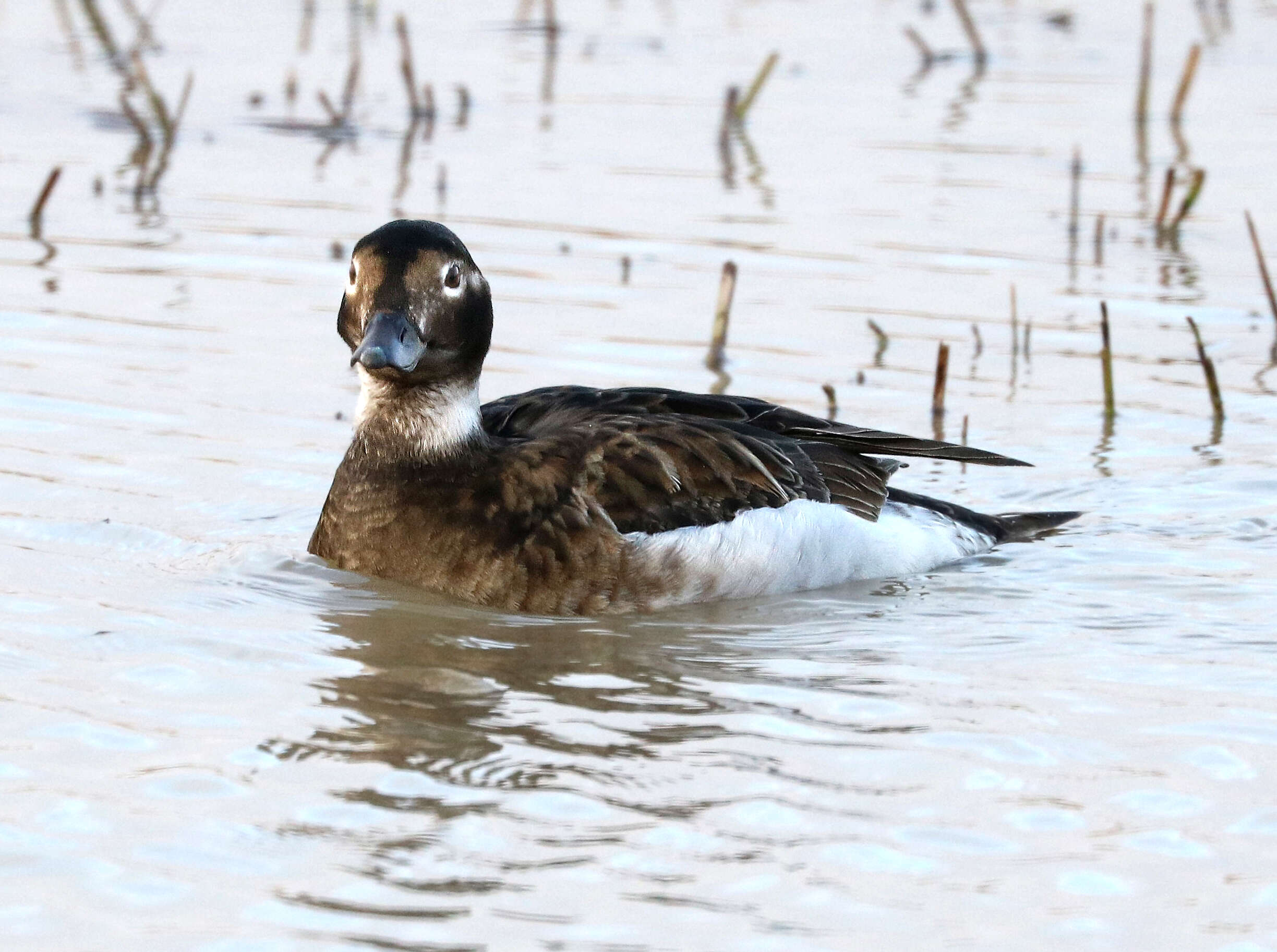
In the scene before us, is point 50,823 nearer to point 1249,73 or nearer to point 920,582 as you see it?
point 920,582

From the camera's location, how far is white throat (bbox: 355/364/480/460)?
7.48 metres

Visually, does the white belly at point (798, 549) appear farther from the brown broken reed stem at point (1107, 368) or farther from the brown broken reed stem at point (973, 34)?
the brown broken reed stem at point (973, 34)

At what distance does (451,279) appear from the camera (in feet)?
24.0

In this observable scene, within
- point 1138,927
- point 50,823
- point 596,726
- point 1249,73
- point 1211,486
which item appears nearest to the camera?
point 1138,927

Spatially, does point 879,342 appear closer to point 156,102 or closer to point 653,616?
point 653,616

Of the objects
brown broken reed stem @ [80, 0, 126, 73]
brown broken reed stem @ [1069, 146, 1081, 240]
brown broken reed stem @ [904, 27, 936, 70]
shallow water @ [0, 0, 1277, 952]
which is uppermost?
brown broken reed stem @ [904, 27, 936, 70]

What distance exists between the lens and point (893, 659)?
22.0 feet

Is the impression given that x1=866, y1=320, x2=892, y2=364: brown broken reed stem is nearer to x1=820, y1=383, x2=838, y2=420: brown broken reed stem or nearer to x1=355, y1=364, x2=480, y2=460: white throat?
x1=820, y1=383, x2=838, y2=420: brown broken reed stem

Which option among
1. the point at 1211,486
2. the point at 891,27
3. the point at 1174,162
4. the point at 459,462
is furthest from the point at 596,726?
the point at 891,27

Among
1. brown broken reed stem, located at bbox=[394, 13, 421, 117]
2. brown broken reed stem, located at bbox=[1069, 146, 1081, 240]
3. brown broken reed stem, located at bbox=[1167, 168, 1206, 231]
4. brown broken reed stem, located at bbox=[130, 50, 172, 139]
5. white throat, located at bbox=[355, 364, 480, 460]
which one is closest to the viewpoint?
white throat, located at bbox=[355, 364, 480, 460]

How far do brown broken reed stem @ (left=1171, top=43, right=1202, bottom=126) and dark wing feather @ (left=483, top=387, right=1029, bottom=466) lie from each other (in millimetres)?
8176

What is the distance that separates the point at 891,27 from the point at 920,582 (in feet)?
44.8

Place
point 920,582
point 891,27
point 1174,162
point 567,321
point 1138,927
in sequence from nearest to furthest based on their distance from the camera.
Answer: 1. point 1138,927
2. point 920,582
3. point 567,321
4. point 1174,162
5. point 891,27

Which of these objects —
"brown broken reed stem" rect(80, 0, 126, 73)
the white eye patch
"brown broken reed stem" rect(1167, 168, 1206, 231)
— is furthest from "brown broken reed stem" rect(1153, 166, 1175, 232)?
"brown broken reed stem" rect(80, 0, 126, 73)
